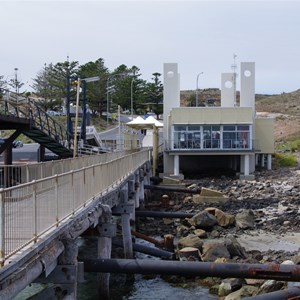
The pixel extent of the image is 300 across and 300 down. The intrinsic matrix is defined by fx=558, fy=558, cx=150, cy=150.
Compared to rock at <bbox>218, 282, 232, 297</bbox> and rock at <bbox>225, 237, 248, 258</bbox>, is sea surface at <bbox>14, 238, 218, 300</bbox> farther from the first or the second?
rock at <bbox>225, 237, 248, 258</bbox>

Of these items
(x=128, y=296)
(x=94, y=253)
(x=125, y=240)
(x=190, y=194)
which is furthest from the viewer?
(x=190, y=194)

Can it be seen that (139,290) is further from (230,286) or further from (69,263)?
(69,263)

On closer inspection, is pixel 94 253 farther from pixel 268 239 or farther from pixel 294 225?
pixel 294 225

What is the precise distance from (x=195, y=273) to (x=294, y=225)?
17.8 metres

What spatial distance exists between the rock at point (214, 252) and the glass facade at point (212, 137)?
29.7m

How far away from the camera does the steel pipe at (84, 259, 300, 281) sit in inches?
516

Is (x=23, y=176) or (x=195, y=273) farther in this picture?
(x=23, y=176)

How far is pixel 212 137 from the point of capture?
4997 centimetres

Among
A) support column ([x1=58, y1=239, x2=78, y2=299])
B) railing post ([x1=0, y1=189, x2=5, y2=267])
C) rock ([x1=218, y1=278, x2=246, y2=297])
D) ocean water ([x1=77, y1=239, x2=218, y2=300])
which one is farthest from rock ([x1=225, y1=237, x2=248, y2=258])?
railing post ([x1=0, y1=189, x2=5, y2=267])

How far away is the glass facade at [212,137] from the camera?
164 feet

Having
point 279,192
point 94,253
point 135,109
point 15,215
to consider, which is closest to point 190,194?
point 279,192

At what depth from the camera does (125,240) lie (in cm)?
2180

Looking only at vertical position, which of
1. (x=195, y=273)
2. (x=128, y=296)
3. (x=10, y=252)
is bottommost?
(x=128, y=296)

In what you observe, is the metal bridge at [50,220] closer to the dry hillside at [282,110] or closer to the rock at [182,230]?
the rock at [182,230]
